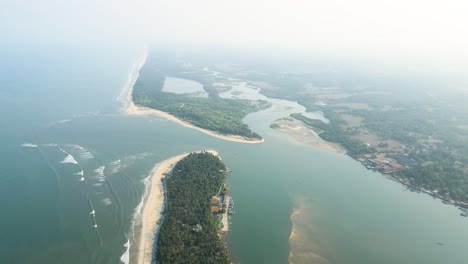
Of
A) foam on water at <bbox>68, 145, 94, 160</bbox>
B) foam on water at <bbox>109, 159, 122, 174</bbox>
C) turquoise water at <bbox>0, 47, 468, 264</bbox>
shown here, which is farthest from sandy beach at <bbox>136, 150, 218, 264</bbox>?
foam on water at <bbox>68, 145, 94, 160</bbox>

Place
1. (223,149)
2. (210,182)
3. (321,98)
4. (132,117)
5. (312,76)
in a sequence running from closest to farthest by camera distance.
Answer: (210,182) < (223,149) < (132,117) < (321,98) < (312,76)

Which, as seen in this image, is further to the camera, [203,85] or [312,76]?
[312,76]

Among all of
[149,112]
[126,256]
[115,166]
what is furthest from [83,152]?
[149,112]

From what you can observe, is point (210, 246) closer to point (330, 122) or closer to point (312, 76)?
point (330, 122)

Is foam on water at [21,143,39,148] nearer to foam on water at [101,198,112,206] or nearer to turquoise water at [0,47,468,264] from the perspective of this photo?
turquoise water at [0,47,468,264]

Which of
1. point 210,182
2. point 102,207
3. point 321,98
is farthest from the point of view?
point 321,98

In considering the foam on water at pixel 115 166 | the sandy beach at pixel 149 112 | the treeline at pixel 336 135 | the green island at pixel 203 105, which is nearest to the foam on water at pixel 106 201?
the foam on water at pixel 115 166

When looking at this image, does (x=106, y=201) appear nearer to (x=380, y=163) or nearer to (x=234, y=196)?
(x=234, y=196)

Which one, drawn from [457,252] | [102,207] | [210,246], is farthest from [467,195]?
[102,207]
